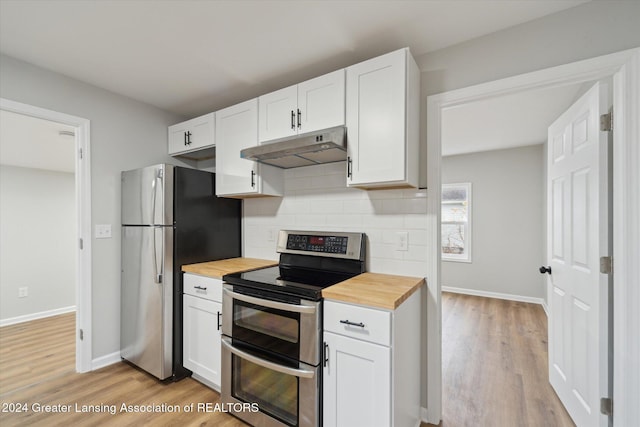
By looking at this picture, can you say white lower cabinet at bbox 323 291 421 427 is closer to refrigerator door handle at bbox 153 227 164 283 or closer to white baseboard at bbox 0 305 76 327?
refrigerator door handle at bbox 153 227 164 283

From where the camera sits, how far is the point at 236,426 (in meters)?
1.81

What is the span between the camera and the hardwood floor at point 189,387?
1.89m

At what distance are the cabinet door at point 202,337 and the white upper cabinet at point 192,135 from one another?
4.72 ft

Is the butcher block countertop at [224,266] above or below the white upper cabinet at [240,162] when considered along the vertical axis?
below

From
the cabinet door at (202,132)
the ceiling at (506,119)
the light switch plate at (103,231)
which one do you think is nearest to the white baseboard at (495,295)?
the ceiling at (506,119)

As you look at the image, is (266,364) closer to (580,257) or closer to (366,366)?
(366,366)

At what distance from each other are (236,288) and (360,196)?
111 cm

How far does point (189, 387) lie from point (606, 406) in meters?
2.69

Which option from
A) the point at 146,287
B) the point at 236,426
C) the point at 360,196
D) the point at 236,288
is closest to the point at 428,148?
the point at 360,196

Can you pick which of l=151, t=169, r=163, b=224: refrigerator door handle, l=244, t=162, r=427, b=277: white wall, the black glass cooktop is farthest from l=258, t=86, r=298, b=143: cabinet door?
the black glass cooktop

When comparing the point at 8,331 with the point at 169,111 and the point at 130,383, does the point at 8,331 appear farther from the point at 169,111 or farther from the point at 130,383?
the point at 169,111

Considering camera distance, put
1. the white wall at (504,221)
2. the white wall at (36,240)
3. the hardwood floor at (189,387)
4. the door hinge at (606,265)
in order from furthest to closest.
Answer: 1. the white wall at (504,221)
2. the white wall at (36,240)
3. the hardwood floor at (189,387)
4. the door hinge at (606,265)

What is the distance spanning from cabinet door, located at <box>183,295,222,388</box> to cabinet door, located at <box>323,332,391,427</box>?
0.96 meters

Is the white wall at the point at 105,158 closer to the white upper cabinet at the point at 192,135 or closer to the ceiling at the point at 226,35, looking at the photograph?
the ceiling at the point at 226,35
